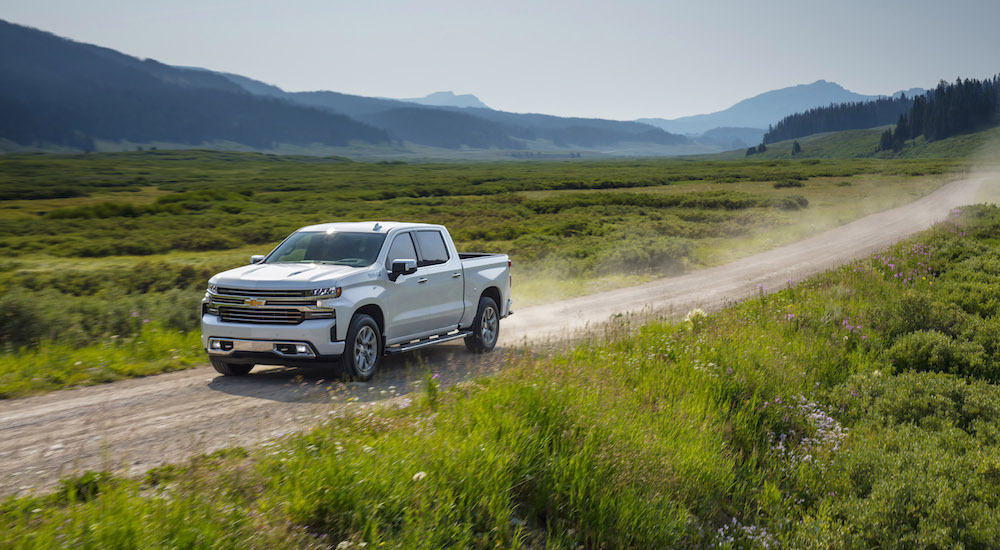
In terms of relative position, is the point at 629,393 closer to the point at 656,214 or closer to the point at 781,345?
the point at 781,345

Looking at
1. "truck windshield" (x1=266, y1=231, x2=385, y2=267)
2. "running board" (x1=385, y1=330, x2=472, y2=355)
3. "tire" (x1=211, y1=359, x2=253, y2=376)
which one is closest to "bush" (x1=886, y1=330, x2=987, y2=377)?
"running board" (x1=385, y1=330, x2=472, y2=355)

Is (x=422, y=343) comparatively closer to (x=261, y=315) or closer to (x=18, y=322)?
(x=261, y=315)

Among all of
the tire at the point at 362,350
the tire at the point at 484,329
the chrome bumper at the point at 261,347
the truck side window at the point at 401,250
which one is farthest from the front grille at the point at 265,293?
the tire at the point at 484,329

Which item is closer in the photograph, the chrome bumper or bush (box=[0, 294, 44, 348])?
the chrome bumper

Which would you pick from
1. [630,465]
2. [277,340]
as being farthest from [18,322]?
[630,465]

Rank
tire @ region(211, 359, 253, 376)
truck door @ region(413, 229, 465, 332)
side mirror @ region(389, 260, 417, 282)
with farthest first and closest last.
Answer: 1. truck door @ region(413, 229, 465, 332)
2. side mirror @ region(389, 260, 417, 282)
3. tire @ region(211, 359, 253, 376)

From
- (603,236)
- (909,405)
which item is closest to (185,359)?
(909,405)

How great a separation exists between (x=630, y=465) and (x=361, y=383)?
3.85 metres

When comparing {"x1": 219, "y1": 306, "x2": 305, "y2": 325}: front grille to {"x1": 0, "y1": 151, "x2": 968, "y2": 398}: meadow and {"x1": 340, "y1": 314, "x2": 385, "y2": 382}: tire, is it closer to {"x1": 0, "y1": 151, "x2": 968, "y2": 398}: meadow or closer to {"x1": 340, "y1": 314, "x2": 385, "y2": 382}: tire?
{"x1": 340, "y1": 314, "x2": 385, "y2": 382}: tire

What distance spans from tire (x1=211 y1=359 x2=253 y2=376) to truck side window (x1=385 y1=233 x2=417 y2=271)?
2.37m

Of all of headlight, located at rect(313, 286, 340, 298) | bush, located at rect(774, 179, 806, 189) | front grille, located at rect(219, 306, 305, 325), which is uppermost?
headlight, located at rect(313, 286, 340, 298)

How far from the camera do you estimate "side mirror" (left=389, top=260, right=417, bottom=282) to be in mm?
9484

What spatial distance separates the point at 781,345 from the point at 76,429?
905cm

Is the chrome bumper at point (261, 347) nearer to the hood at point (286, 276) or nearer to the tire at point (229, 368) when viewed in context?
the tire at point (229, 368)
